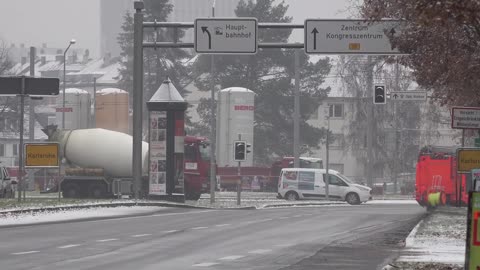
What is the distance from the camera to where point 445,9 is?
11.9 metres

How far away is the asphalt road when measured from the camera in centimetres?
1747

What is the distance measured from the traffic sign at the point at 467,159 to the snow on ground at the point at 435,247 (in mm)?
1414

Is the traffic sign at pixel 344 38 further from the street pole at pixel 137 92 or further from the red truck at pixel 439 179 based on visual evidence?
the red truck at pixel 439 179

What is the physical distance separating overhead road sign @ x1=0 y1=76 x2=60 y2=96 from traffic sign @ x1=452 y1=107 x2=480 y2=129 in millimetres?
12537

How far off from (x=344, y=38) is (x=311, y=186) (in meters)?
25.5

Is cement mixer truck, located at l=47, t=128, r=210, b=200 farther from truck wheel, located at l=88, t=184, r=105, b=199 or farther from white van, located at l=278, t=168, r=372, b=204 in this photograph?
white van, located at l=278, t=168, r=372, b=204

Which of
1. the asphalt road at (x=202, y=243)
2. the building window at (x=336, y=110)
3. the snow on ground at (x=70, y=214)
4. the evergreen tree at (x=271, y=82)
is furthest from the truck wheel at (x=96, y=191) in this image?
Result: the building window at (x=336, y=110)

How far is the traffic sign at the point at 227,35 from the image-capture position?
36.0 meters

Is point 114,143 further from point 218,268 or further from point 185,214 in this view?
point 218,268

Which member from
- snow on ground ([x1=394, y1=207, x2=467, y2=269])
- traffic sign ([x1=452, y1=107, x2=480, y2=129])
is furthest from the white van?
traffic sign ([x1=452, y1=107, x2=480, y2=129])

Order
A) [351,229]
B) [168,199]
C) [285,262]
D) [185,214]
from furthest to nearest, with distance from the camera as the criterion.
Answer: [168,199], [185,214], [351,229], [285,262]

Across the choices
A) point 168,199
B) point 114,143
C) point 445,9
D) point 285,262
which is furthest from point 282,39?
point 445,9

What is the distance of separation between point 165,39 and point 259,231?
232 ft

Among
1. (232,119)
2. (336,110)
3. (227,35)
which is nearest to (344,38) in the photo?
(227,35)
